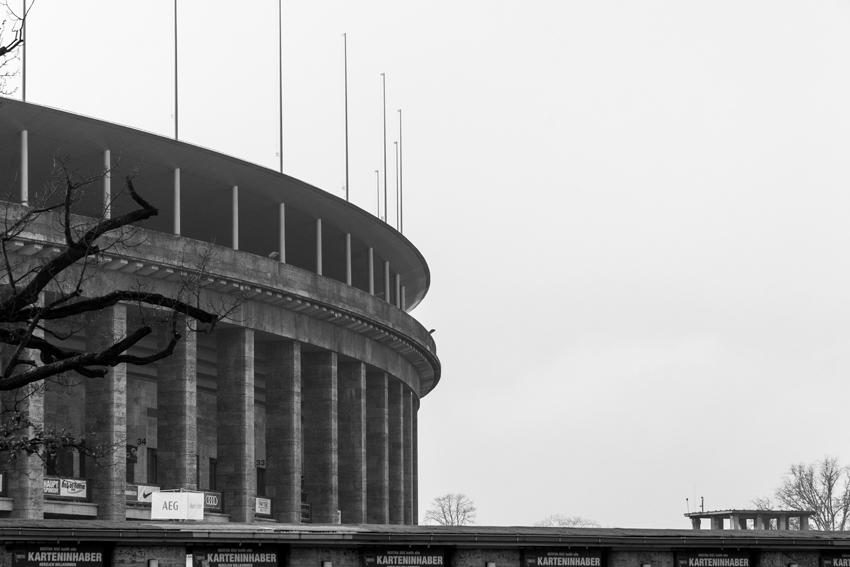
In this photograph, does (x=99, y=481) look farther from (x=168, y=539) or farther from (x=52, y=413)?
(x=168, y=539)

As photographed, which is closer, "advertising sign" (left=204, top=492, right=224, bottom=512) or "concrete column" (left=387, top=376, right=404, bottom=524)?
"advertising sign" (left=204, top=492, right=224, bottom=512)

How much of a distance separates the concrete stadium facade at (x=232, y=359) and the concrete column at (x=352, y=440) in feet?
0.21

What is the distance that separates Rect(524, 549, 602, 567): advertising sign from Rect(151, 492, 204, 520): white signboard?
15086 mm

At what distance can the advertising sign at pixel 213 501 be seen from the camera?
2047 inches

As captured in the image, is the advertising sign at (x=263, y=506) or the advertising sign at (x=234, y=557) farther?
the advertising sign at (x=263, y=506)

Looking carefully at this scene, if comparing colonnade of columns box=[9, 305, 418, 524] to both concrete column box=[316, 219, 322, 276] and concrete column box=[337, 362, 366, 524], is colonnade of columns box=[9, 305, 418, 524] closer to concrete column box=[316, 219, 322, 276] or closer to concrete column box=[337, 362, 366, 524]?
concrete column box=[337, 362, 366, 524]

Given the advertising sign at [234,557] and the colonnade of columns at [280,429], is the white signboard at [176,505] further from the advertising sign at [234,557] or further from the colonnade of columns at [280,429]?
the advertising sign at [234,557]

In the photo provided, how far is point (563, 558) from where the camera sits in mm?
30016

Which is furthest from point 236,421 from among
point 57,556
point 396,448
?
point 57,556

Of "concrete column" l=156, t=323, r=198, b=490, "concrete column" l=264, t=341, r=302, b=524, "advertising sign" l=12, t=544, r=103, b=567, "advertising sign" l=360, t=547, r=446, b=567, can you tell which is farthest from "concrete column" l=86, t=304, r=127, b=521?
"advertising sign" l=12, t=544, r=103, b=567

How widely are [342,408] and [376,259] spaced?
10.9 meters

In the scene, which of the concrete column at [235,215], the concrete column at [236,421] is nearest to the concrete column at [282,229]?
the concrete column at [235,215]

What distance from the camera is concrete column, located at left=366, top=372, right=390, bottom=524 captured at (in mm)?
66312

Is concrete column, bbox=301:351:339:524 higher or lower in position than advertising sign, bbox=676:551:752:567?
higher
